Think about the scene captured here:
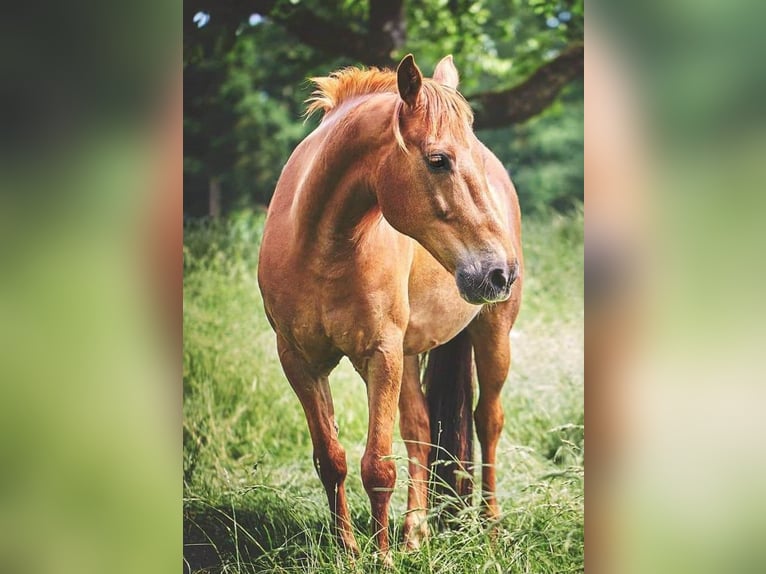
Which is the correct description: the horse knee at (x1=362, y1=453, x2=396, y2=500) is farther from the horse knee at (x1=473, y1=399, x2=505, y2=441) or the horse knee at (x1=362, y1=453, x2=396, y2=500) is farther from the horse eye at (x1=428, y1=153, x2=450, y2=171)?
the horse eye at (x1=428, y1=153, x2=450, y2=171)

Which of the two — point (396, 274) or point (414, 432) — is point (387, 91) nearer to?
point (396, 274)

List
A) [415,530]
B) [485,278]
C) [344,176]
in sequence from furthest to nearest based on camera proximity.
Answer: [415,530] → [344,176] → [485,278]

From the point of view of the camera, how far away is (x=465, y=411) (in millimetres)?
3188

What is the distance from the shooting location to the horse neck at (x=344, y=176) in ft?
9.11

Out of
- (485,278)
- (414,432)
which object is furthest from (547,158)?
(414,432)

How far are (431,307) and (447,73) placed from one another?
82 centimetres

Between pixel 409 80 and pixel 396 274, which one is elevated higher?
pixel 409 80

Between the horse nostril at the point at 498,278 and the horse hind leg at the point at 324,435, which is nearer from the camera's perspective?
the horse nostril at the point at 498,278

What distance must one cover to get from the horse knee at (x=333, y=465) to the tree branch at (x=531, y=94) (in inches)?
54.5

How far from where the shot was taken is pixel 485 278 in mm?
2637

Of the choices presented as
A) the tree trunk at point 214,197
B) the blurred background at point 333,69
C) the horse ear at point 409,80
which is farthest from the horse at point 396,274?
the tree trunk at point 214,197

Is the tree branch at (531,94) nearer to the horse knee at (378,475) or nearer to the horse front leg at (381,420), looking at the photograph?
the horse front leg at (381,420)

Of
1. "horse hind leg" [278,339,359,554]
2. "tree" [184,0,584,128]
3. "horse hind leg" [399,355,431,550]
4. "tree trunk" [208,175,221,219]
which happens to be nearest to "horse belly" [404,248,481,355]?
"horse hind leg" [399,355,431,550]
